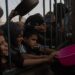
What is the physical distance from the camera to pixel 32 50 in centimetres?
382

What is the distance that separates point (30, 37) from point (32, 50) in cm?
39

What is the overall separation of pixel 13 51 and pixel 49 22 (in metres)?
1.06

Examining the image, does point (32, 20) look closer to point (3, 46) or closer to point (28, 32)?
point (28, 32)

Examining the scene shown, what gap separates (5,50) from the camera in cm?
300

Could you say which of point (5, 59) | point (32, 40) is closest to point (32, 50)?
point (32, 40)

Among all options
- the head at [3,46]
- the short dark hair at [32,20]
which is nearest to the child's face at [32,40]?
the short dark hair at [32,20]

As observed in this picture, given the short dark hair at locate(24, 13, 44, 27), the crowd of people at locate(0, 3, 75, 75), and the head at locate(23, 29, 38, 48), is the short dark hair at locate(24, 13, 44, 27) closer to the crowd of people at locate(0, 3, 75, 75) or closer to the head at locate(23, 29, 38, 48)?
the crowd of people at locate(0, 3, 75, 75)

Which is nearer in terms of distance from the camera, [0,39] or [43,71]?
[43,71]

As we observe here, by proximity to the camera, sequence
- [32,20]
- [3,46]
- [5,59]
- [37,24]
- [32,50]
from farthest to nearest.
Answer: [32,20] < [37,24] < [32,50] < [3,46] < [5,59]

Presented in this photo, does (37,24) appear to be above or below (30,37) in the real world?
above

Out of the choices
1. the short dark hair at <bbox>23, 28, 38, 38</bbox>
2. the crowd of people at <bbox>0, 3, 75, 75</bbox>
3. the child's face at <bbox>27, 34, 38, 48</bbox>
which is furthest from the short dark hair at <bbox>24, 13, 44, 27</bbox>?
the child's face at <bbox>27, 34, 38, 48</bbox>

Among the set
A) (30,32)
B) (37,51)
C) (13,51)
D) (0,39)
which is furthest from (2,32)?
(30,32)

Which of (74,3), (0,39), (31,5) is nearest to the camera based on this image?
(74,3)

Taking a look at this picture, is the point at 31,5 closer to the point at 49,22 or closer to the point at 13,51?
the point at 49,22
